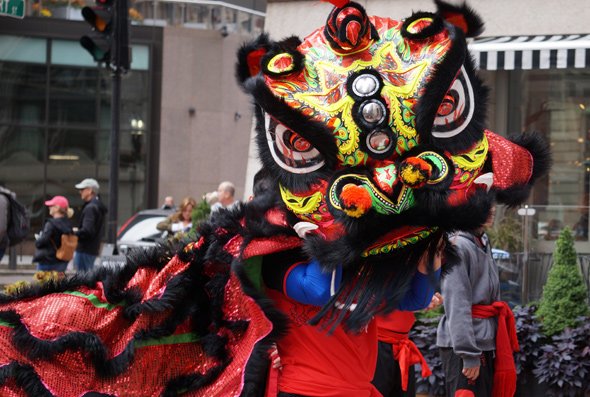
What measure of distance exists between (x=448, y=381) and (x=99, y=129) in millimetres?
24495

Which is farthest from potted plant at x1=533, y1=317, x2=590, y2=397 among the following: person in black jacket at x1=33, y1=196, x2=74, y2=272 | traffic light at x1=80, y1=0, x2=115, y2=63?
person in black jacket at x1=33, y1=196, x2=74, y2=272

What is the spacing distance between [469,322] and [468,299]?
0.49 ft

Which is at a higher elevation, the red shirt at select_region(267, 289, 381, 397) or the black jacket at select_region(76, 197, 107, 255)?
the red shirt at select_region(267, 289, 381, 397)

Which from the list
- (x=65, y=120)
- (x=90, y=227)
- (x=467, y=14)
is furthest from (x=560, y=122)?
(x=65, y=120)

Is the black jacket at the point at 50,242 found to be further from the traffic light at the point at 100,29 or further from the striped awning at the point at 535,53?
the striped awning at the point at 535,53

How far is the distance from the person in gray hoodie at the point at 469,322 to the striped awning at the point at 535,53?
14.6 feet

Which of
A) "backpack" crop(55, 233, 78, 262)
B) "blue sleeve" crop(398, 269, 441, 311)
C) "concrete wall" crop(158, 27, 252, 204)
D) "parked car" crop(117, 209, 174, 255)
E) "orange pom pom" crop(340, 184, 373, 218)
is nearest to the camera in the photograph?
"orange pom pom" crop(340, 184, 373, 218)

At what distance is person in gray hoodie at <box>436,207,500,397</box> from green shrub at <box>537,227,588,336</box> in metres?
2.24

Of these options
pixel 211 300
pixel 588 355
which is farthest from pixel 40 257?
pixel 211 300

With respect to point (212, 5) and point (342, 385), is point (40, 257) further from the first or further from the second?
point (212, 5)

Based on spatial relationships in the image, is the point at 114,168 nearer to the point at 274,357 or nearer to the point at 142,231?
the point at 142,231

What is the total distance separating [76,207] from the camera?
1159 inches

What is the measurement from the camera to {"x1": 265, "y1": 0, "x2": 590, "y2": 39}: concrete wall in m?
12.0

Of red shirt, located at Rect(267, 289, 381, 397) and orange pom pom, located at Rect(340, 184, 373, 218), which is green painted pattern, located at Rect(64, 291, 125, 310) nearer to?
red shirt, located at Rect(267, 289, 381, 397)
